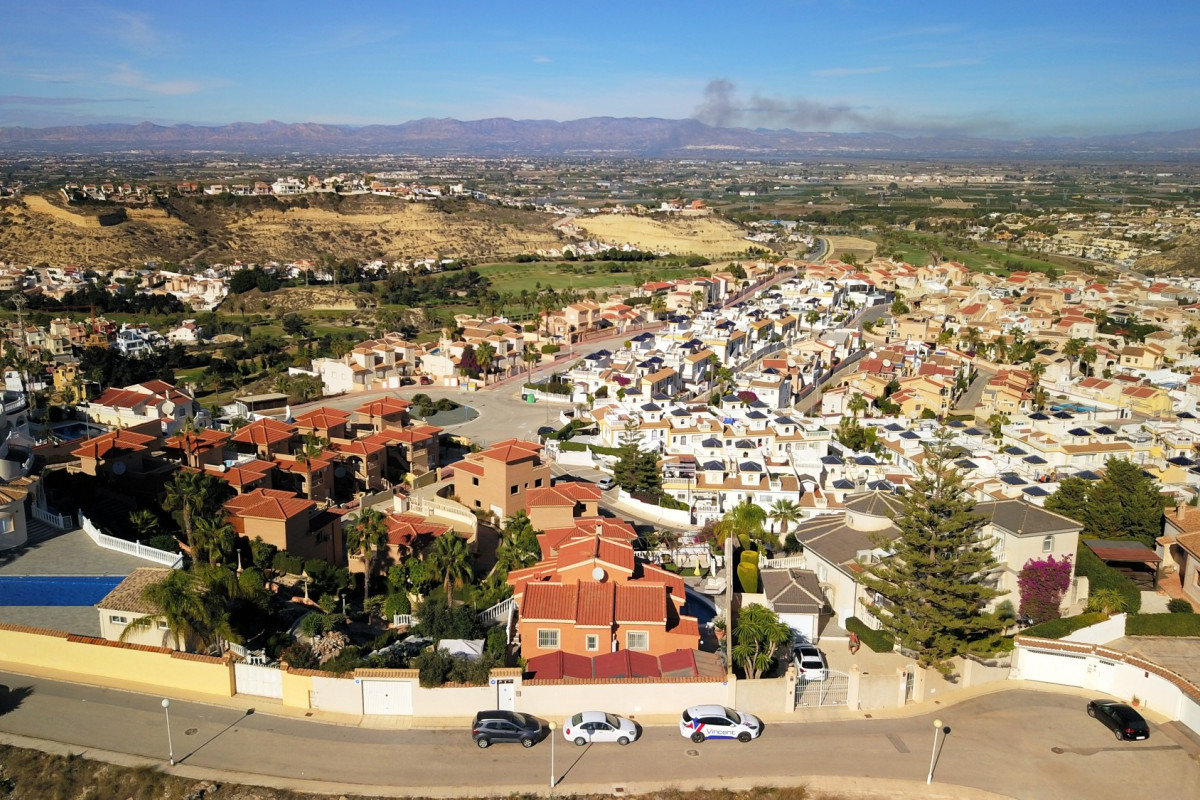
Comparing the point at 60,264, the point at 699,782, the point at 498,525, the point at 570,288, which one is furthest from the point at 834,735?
the point at 60,264

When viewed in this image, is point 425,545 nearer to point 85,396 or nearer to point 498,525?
point 498,525

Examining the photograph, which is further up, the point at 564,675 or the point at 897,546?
the point at 897,546

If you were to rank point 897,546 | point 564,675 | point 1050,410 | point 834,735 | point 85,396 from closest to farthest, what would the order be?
point 834,735, point 564,675, point 897,546, point 1050,410, point 85,396

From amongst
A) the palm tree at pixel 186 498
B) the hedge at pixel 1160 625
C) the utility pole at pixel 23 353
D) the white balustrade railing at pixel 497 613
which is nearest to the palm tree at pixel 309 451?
the palm tree at pixel 186 498

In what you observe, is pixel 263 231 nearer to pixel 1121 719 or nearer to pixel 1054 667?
pixel 1054 667

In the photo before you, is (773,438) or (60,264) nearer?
(773,438)

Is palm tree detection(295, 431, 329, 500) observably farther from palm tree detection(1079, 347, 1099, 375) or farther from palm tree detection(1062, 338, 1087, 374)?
palm tree detection(1079, 347, 1099, 375)

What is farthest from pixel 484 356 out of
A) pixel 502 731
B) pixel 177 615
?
pixel 502 731

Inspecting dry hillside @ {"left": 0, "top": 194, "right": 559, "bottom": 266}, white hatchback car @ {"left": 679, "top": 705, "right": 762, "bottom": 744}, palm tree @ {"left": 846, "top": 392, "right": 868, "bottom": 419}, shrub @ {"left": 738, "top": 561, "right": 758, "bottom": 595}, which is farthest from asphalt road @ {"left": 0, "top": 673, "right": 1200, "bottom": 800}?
dry hillside @ {"left": 0, "top": 194, "right": 559, "bottom": 266}
